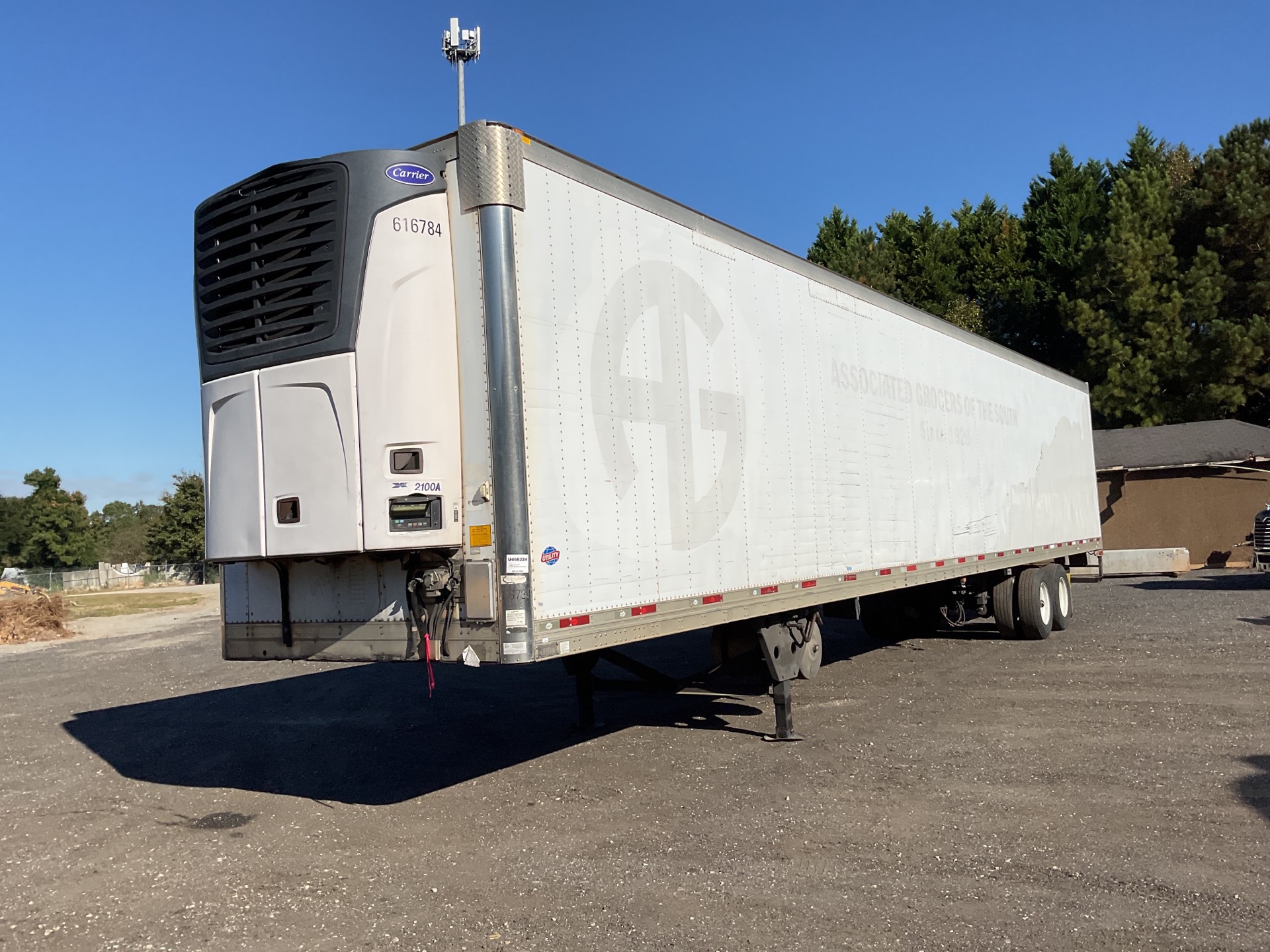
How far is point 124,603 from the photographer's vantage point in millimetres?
36531

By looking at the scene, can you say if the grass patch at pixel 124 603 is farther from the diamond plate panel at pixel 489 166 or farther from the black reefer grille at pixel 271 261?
the diamond plate panel at pixel 489 166

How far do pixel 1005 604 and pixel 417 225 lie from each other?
11.2 metres

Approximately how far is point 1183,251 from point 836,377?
37.0 m

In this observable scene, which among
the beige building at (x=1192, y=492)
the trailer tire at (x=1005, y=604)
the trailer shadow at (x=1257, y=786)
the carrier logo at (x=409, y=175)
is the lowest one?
the trailer shadow at (x=1257, y=786)

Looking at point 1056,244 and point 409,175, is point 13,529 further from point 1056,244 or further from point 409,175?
point 409,175

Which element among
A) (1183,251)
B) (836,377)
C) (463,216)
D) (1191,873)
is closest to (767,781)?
(1191,873)

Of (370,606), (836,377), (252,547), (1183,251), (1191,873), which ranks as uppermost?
(1183,251)

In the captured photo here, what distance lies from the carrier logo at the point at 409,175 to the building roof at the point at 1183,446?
25280 mm

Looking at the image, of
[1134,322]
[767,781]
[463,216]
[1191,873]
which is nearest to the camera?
[1191,873]

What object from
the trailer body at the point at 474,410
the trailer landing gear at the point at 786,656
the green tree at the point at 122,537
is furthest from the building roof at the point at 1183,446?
the green tree at the point at 122,537

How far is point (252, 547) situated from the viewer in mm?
6188

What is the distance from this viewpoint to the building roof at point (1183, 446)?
2852 cm

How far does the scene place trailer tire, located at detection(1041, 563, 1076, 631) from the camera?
15344 millimetres

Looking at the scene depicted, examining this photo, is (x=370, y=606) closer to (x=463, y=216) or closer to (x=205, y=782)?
(x=463, y=216)
